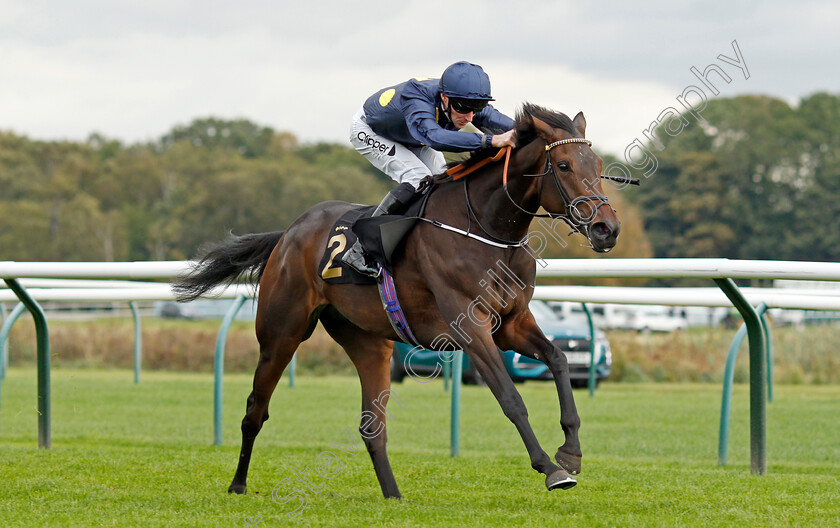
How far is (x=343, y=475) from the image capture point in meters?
5.71

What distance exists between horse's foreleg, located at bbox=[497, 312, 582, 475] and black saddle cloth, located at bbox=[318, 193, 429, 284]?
714mm

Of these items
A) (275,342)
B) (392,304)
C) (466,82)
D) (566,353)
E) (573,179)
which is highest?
(466,82)

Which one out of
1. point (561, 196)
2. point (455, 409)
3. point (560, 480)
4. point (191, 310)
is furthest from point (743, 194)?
point (560, 480)

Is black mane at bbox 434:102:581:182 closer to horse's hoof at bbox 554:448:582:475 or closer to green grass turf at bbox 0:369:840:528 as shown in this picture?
horse's hoof at bbox 554:448:582:475

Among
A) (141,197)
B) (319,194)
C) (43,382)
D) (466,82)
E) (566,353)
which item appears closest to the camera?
(466,82)

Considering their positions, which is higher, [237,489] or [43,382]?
[43,382]

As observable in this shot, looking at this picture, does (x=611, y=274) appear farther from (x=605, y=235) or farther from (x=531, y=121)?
(x=605, y=235)

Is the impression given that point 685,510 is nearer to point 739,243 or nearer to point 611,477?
point 611,477

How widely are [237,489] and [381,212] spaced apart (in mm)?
1668

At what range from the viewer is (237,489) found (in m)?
5.22

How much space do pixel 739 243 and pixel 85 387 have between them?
155 feet

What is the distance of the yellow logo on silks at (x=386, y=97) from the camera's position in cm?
520

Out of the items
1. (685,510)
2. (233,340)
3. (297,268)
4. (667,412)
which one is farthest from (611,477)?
(233,340)

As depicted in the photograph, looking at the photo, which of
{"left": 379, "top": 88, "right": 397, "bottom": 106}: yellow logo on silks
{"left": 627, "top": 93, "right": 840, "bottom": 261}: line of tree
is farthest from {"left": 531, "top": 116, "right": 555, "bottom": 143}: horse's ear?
{"left": 627, "top": 93, "right": 840, "bottom": 261}: line of tree
